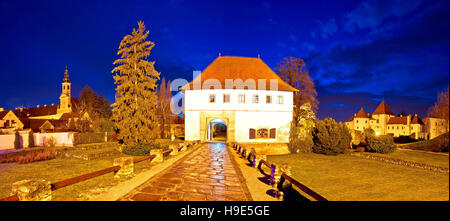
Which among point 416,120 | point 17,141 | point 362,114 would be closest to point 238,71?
point 17,141

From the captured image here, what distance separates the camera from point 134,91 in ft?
55.3

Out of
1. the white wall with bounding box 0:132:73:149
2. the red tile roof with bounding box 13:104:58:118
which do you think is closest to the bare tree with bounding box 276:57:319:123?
the white wall with bounding box 0:132:73:149

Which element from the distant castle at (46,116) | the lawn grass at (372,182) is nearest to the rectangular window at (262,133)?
the lawn grass at (372,182)

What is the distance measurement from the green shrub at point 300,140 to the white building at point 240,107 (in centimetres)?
72

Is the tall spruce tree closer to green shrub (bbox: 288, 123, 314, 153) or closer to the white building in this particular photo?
the white building

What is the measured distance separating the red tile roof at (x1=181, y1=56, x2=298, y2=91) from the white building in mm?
126

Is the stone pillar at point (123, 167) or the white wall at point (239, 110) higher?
the white wall at point (239, 110)

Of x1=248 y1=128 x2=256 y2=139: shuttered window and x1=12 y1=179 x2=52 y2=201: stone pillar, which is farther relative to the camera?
x1=248 y1=128 x2=256 y2=139: shuttered window

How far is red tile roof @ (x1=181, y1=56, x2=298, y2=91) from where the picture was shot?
24.7 metres

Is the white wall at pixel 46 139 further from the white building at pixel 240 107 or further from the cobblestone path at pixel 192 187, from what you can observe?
the cobblestone path at pixel 192 187

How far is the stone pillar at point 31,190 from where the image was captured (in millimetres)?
3691

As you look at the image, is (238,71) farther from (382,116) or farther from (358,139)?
(382,116)

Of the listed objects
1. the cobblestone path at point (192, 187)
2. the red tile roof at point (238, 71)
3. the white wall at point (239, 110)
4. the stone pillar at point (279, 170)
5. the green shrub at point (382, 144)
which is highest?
the red tile roof at point (238, 71)
